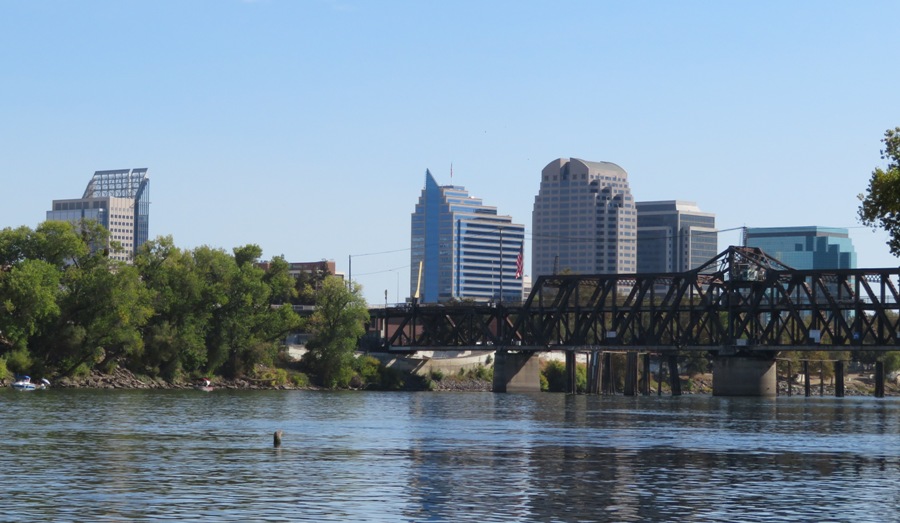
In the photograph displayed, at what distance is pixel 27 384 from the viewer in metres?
144

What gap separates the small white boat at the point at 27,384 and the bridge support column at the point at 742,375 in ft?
277

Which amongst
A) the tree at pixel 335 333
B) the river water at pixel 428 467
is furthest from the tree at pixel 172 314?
the river water at pixel 428 467

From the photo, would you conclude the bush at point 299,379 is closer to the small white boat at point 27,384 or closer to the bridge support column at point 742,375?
the small white boat at point 27,384

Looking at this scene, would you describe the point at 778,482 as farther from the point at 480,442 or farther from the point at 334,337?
the point at 334,337

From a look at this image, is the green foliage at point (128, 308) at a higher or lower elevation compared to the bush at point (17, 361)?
higher

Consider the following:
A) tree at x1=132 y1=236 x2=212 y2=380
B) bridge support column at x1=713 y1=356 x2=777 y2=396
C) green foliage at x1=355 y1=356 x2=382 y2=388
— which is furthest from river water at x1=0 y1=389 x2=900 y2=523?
green foliage at x1=355 y1=356 x2=382 y2=388

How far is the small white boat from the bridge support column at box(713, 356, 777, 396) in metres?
84.3

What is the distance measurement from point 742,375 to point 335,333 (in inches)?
2033

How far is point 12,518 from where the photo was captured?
4256 cm

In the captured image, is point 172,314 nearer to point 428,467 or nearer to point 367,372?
point 367,372

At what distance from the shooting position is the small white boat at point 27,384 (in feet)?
472

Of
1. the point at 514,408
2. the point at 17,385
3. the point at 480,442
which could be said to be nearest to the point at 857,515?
the point at 480,442

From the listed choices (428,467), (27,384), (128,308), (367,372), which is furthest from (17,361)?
(428,467)

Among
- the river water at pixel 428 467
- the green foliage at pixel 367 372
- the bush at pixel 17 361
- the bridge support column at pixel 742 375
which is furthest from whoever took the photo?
the green foliage at pixel 367 372
